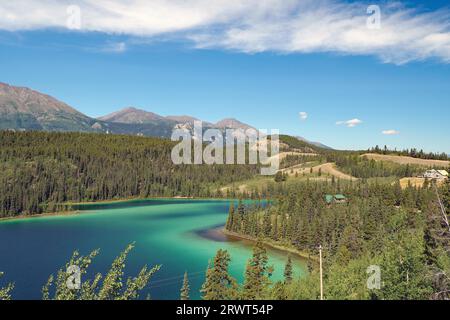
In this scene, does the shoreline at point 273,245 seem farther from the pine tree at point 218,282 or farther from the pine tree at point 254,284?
the pine tree at point 218,282

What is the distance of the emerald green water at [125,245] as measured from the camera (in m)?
61.9

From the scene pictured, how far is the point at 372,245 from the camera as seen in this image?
6397 cm

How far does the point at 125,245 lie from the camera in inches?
3378

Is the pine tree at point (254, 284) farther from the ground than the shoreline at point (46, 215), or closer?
farther from the ground

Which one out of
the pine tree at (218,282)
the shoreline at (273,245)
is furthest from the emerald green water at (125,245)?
the pine tree at (218,282)

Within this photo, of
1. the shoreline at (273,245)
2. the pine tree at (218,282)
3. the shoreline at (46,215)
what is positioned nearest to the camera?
the pine tree at (218,282)

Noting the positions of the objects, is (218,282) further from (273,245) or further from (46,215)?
(46,215)

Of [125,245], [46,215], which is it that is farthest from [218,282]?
[46,215]

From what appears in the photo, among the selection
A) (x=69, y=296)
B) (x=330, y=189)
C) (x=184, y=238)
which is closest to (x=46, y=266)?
(x=184, y=238)

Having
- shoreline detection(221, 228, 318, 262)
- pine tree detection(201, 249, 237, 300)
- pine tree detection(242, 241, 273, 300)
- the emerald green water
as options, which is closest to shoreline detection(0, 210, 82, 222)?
the emerald green water

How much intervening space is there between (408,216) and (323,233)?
56.6 feet

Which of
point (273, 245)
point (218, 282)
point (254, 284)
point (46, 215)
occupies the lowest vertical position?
point (46, 215)
